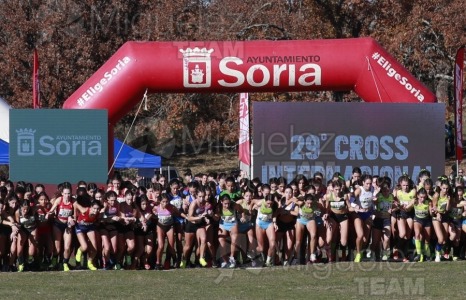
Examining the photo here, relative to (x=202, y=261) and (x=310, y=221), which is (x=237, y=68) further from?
(x=202, y=261)

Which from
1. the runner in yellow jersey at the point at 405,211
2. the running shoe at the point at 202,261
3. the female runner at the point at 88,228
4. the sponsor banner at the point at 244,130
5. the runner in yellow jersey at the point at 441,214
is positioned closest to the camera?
the female runner at the point at 88,228

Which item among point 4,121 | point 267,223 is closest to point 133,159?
point 4,121

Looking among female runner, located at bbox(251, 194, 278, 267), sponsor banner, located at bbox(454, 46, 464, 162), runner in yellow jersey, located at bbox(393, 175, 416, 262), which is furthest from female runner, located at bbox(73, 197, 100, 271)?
sponsor banner, located at bbox(454, 46, 464, 162)

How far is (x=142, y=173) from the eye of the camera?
3209cm

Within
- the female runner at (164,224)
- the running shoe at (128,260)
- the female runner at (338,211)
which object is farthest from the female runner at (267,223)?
the running shoe at (128,260)

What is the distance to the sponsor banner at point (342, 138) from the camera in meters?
19.9

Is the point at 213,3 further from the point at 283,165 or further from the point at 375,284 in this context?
the point at 375,284

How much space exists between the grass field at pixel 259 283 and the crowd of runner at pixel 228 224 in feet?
2.14

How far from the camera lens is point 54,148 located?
19.9 m

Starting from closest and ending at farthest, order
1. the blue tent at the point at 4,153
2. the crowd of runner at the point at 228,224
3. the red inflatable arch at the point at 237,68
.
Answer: the crowd of runner at the point at 228,224, the red inflatable arch at the point at 237,68, the blue tent at the point at 4,153

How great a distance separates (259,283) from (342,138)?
6287mm

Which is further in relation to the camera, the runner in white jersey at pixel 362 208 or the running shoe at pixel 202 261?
the runner in white jersey at pixel 362 208

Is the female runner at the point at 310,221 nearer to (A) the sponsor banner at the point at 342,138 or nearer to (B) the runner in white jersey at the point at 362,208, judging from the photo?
(B) the runner in white jersey at the point at 362,208

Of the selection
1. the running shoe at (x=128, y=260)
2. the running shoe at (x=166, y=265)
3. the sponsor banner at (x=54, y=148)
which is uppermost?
the sponsor banner at (x=54, y=148)
